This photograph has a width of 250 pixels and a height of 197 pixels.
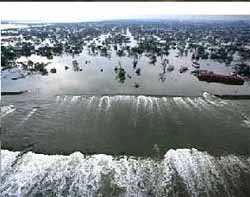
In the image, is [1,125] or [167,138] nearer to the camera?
[167,138]

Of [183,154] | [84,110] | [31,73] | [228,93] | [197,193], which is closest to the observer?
[197,193]

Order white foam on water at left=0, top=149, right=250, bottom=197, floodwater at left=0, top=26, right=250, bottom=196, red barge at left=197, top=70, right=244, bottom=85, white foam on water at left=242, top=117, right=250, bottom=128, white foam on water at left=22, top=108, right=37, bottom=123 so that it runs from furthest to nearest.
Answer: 1. red barge at left=197, top=70, right=244, bottom=85
2. white foam on water at left=22, top=108, right=37, bottom=123
3. white foam on water at left=242, top=117, right=250, bottom=128
4. floodwater at left=0, top=26, right=250, bottom=196
5. white foam on water at left=0, top=149, right=250, bottom=197

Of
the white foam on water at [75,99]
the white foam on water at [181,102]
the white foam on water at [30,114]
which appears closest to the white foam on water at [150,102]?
the white foam on water at [181,102]

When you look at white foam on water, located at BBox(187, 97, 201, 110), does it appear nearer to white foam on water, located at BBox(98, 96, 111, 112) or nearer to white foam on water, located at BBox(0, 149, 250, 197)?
white foam on water, located at BBox(98, 96, 111, 112)

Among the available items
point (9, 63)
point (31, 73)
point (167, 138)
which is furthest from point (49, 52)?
point (167, 138)

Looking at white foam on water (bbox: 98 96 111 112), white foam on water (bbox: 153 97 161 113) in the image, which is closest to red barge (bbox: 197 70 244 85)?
white foam on water (bbox: 153 97 161 113)

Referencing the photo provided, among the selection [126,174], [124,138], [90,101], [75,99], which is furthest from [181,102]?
[126,174]

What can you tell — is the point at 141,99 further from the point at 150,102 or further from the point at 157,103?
the point at 157,103

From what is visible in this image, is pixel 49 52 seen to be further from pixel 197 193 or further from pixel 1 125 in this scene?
pixel 197 193
